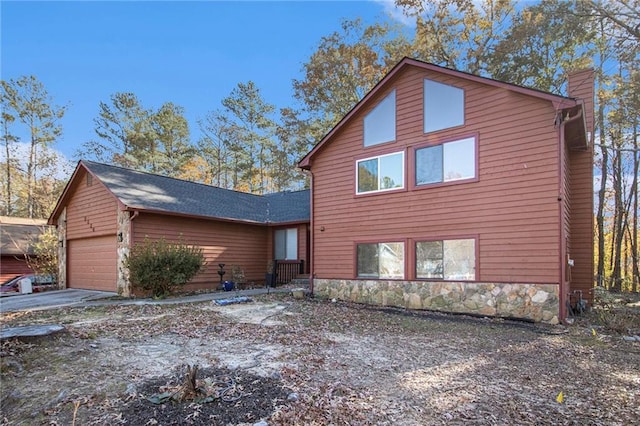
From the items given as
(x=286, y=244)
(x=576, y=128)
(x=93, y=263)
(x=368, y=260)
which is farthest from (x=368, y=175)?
(x=93, y=263)

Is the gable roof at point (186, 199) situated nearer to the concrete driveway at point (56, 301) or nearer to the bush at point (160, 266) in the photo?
the bush at point (160, 266)

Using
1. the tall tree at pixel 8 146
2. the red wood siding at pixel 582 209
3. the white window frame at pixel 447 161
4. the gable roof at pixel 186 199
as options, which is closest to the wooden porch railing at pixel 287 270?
the gable roof at pixel 186 199

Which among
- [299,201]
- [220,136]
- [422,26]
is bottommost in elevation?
[299,201]

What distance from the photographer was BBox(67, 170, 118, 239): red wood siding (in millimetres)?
12492

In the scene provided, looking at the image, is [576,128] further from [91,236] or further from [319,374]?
[91,236]

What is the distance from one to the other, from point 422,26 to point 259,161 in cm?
1455

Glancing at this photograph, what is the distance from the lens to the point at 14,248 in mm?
19406

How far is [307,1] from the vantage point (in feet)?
47.5

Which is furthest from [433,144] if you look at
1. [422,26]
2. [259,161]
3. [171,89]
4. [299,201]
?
[171,89]

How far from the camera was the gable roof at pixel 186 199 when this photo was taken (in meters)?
12.3

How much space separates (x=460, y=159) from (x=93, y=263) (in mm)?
12526

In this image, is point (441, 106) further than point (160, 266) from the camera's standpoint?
No

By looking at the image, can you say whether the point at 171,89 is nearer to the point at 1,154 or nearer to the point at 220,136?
the point at 220,136

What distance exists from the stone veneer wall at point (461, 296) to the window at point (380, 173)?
2.55 metres
